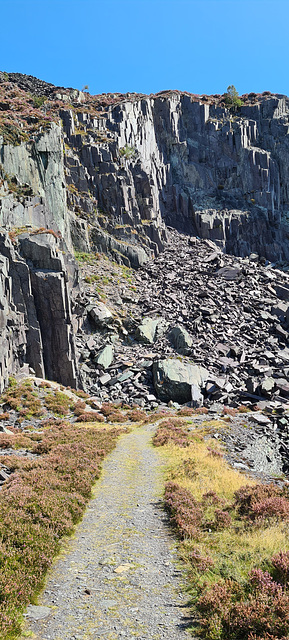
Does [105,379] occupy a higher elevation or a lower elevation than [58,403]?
lower

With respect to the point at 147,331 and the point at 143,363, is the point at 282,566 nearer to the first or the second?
the point at 143,363

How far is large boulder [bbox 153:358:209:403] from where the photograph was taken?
1581 inches

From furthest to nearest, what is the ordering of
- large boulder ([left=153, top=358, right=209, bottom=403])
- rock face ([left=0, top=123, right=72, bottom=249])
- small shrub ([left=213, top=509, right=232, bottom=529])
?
rock face ([left=0, top=123, right=72, bottom=249]), large boulder ([left=153, top=358, right=209, bottom=403]), small shrub ([left=213, top=509, right=232, bottom=529])

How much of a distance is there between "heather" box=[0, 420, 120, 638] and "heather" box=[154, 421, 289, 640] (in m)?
3.16

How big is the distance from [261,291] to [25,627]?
197ft

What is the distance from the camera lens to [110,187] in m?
66.9

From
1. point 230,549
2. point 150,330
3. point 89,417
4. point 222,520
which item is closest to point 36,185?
point 150,330

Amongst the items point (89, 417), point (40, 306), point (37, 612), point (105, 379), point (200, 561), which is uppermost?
point (40, 306)

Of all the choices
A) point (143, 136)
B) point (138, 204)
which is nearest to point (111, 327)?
point (138, 204)

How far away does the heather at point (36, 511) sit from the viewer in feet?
23.5

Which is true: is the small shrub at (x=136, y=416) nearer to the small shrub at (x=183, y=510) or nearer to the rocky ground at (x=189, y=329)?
the rocky ground at (x=189, y=329)

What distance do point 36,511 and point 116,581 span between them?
336 centimetres

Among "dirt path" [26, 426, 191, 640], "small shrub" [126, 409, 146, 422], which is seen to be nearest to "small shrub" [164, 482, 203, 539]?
"dirt path" [26, 426, 191, 640]

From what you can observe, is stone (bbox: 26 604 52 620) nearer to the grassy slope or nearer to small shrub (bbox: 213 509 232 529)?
the grassy slope
